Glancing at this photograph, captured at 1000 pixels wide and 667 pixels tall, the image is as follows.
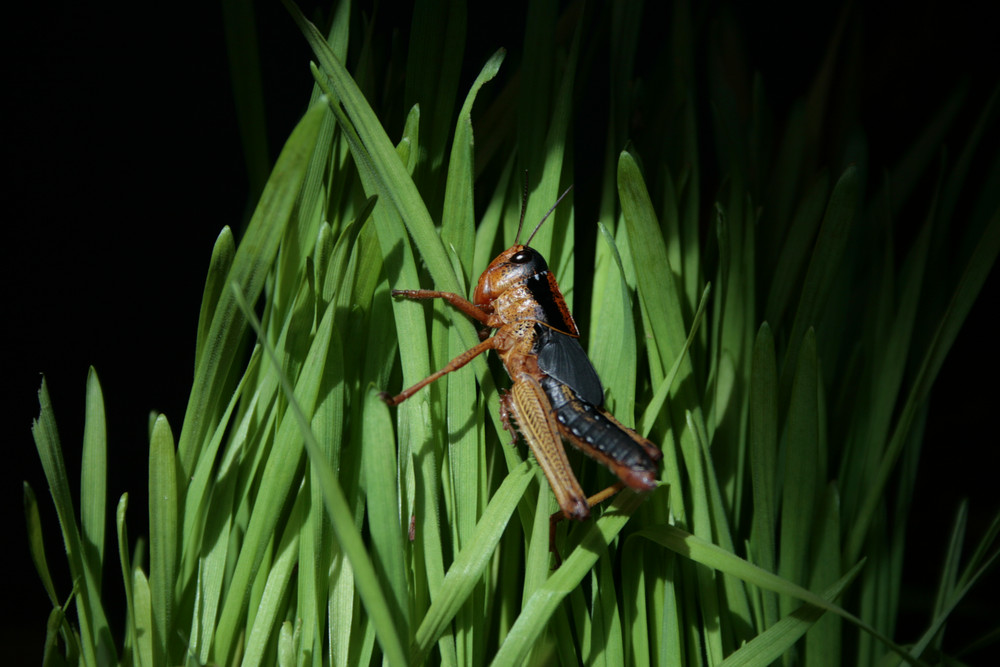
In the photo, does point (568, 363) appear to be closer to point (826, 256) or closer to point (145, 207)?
point (826, 256)

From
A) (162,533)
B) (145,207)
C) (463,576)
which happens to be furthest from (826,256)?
(145,207)

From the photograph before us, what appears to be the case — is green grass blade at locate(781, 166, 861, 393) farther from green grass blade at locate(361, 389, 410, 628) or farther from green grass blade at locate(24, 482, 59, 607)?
green grass blade at locate(24, 482, 59, 607)

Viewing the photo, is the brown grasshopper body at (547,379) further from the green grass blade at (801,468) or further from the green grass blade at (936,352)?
the green grass blade at (936,352)

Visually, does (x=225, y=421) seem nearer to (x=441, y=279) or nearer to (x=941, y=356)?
(x=441, y=279)

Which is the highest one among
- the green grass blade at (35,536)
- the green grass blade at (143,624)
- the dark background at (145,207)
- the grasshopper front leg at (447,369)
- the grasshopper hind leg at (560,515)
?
the dark background at (145,207)

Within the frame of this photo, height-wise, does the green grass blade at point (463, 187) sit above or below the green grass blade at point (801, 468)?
above

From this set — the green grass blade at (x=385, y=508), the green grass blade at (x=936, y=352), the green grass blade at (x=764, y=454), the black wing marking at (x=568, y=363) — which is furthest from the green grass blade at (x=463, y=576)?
the green grass blade at (x=936, y=352)

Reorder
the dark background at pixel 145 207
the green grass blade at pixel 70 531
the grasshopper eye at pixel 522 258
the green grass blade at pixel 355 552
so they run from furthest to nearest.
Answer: the dark background at pixel 145 207, the grasshopper eye at pixel 522 258, the green grass blade at pixel 70 531, the green grass blade at pixel 355 552
